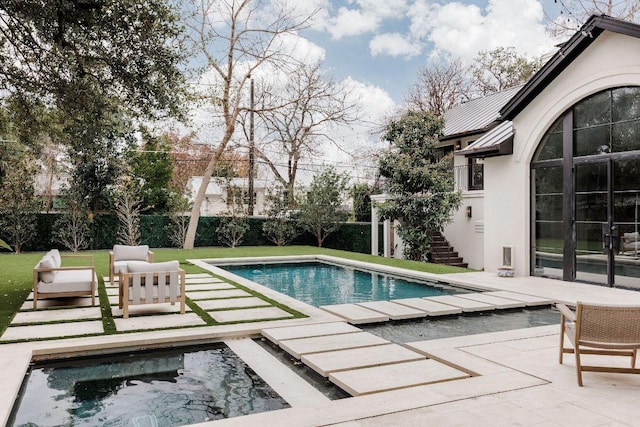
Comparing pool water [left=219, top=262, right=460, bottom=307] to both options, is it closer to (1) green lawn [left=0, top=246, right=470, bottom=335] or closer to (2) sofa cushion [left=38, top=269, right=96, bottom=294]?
(1) green lawn [left=0, top=246, right=470, bottom=335]

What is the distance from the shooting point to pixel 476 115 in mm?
18953

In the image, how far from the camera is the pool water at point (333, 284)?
1025 centimetres

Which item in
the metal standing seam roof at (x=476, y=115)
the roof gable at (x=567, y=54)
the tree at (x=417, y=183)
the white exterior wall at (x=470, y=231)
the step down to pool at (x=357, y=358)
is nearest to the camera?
the step down to pool at (x=357, y=358)

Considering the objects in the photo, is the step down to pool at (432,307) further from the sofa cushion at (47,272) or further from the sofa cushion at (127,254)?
the sofa cushion at (127,254)

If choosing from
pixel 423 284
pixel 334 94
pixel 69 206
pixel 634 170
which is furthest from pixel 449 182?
pixel 69 206

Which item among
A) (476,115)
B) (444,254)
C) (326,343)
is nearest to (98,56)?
(326,343)

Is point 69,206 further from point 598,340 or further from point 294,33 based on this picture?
point 598,340

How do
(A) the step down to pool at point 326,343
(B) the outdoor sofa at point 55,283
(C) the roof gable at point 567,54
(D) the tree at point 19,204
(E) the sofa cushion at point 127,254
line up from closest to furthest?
(A) the step down to pool at point 326,343 → (B) the outdoor sofa at point 55,283 → (C) the roof gable at point 567,54 → (E) the sofa cushion at point 127,254 → (D) the tree at point 19,204

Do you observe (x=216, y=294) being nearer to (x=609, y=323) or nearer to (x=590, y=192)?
(x=609, y=323)

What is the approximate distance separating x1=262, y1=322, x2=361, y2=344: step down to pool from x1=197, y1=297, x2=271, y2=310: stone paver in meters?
1.75

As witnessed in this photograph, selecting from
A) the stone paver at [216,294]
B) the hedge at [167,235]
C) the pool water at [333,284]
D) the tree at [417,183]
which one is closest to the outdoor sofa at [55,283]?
the stone paver at [216,294]

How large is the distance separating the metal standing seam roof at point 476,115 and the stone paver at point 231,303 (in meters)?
11.1

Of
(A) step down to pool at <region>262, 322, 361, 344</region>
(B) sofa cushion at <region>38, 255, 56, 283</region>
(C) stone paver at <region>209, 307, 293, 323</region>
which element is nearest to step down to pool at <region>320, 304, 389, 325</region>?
(A) step down to pool at <region>262, 322, 361, 344</region>

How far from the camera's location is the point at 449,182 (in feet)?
52.5
